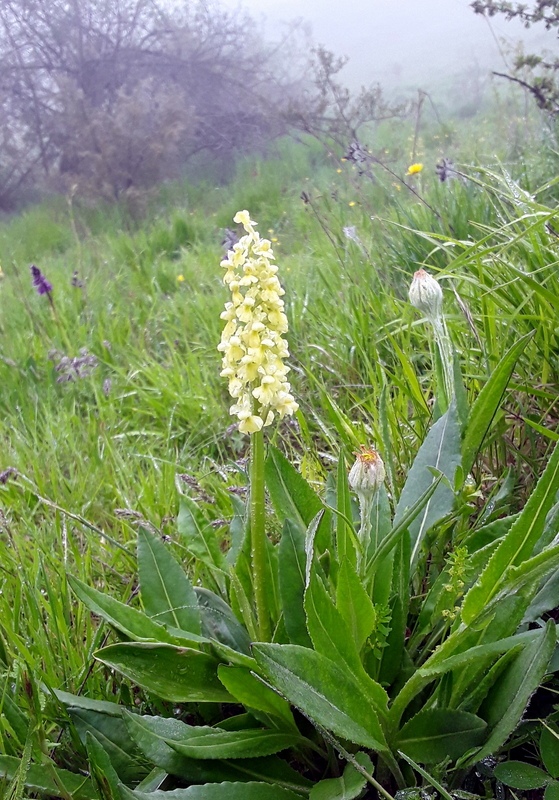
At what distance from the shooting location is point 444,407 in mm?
1048

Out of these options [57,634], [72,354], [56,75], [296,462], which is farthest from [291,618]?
[56,75]

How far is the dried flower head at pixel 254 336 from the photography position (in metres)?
0.70

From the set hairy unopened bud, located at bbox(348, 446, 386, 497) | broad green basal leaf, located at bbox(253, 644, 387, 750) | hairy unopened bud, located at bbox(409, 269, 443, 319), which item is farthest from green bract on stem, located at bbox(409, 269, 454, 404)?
broad green basal leaf, located at bbox(253, 644, 387, 750)

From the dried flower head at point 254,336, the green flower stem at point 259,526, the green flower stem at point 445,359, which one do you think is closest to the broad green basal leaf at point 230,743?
the green flower stem at point 259,526

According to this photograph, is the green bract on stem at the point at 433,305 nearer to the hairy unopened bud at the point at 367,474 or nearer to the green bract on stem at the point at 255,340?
the hairy unopened bud at the point at 367,474

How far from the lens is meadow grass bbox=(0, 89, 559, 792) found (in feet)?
3.50

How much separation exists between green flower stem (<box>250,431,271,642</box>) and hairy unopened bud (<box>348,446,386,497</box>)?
127mm

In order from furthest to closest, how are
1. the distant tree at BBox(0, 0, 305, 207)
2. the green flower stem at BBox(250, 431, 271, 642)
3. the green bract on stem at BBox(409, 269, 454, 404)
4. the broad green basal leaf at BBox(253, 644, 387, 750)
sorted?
1. the distant tree at BBox(0, 0, 305, 207)
2. the green bract on stem at BBox(409, 269, 454, 404)
3. the green flower stem at BBox(250, 431, 271, 642)
4. the broad green basal leaf at BBox(253, 644, 387, 750)

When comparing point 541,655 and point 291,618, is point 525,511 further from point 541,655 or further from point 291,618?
point 291,618

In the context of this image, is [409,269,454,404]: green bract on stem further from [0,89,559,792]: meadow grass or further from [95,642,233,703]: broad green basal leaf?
[95,642,233,703]: broad green basal leaf

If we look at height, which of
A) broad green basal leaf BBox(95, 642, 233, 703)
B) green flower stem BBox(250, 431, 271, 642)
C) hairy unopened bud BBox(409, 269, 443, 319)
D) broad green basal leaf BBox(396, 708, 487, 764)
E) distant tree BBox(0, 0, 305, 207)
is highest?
distant tree BBox(0, 0, 305, 207)

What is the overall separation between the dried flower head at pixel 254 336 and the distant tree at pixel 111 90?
22.3 ft

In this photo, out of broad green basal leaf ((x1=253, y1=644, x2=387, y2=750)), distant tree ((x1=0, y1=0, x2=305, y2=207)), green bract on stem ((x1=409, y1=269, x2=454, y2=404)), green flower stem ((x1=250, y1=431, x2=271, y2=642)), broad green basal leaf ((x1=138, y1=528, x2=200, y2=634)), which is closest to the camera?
broad green basal leaf ((x1=253, y1=644, x2=387, y2=750))

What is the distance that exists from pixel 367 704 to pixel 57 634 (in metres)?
0.55
